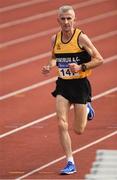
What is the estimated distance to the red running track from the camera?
10.3 meters

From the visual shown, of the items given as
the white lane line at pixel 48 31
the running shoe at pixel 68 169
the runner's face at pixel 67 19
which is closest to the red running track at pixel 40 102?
the white lane line at pixel 48 31

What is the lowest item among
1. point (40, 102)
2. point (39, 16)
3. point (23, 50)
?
point (40, 102)

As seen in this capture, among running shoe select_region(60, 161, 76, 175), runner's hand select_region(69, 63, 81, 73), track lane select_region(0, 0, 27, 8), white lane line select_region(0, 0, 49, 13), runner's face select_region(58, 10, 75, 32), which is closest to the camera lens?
runner's hand select_region(69, 63, 81, 73)

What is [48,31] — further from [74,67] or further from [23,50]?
[74,67]

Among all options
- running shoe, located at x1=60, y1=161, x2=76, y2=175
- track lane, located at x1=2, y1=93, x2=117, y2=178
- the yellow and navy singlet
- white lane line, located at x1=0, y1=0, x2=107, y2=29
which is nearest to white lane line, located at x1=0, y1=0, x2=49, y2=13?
white lane line, located at x1=0, y1=0, x2=107, y2=29

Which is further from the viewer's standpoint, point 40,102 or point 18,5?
point 18,5

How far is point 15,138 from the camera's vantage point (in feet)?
37.6

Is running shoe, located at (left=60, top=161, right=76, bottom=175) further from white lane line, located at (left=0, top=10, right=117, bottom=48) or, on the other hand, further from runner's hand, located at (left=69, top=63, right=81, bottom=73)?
white lane line, located at (left=0, top=10, right=117, bottom=48)

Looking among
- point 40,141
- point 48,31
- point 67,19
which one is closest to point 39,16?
point 48,31

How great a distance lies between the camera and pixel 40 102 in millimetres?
13750

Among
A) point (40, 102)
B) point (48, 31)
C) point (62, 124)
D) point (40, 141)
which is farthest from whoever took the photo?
point (48, 31)

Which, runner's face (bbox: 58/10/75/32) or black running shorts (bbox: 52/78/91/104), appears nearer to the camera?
runner's face (bbox: 58/10/75/32)

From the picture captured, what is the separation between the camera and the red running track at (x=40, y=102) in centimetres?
1032

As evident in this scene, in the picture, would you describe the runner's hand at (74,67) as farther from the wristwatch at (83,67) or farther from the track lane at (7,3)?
the track lane at (7,3)
